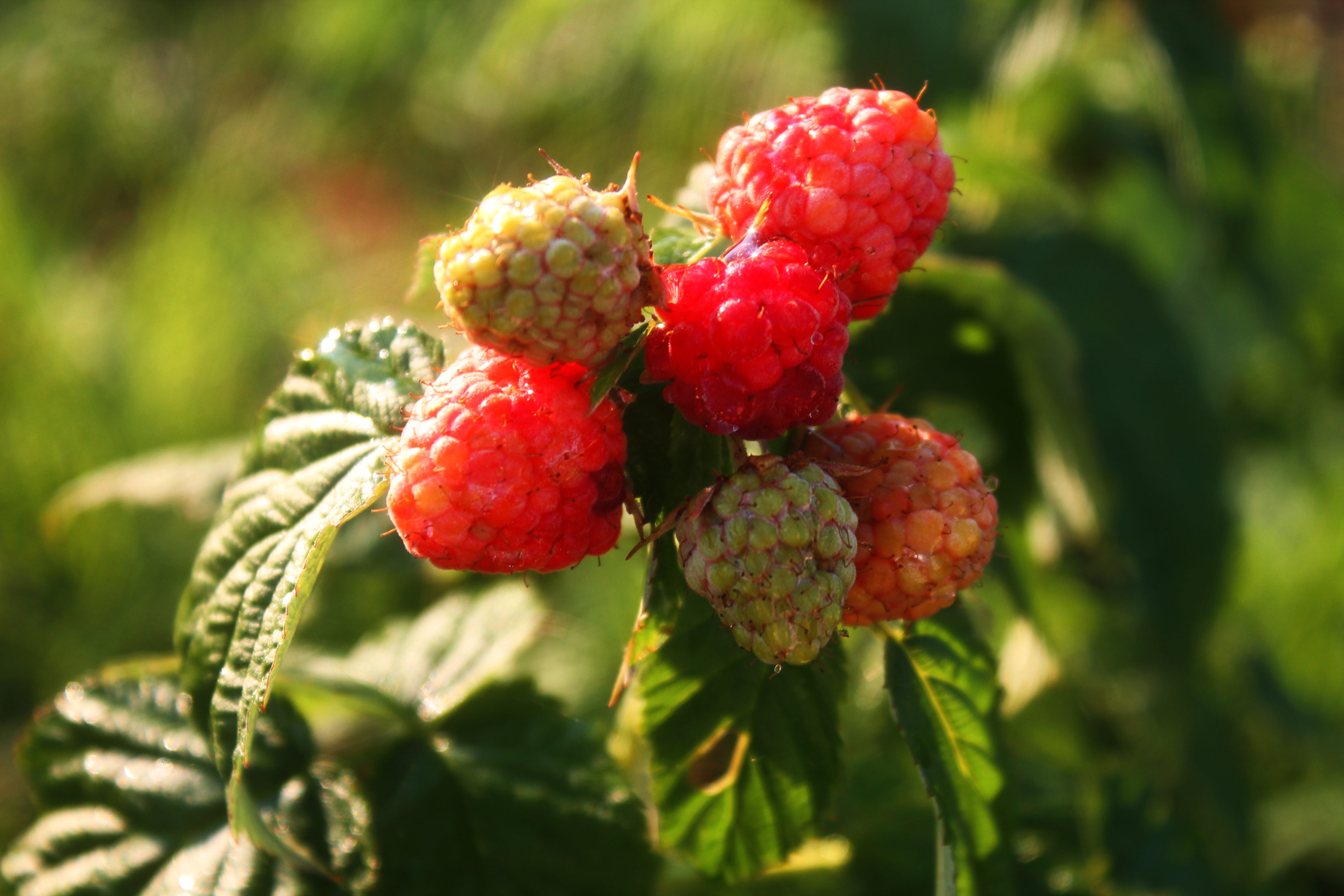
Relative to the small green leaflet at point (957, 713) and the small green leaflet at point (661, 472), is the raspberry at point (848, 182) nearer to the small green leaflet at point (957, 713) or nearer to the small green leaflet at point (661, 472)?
the small green leaflet at point (661, 472)

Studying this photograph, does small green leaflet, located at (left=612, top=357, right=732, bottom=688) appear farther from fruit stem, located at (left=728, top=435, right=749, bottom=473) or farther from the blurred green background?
the blurred green background

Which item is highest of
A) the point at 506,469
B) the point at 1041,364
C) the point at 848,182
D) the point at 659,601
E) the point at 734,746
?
the point at 848,182

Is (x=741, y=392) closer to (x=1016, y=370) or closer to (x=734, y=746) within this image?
(x=734, y=746)

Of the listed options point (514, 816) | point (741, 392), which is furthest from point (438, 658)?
point (741, 392)

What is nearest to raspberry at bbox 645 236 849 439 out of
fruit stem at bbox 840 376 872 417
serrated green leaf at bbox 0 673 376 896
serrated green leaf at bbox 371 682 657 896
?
fruit stem at bbox 840 376 872 417

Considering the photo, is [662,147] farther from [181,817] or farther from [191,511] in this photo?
[181,817]

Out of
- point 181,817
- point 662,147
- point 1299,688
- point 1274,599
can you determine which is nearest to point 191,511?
point 181,817
